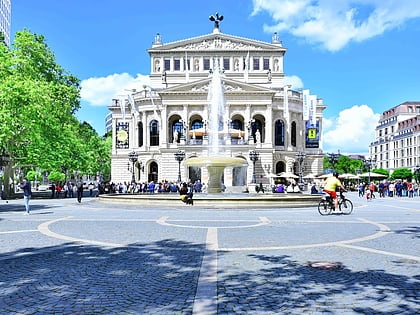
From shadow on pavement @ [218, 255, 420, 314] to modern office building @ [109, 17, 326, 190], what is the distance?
48.0 metres

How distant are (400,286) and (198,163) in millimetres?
23345

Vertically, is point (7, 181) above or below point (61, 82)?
below

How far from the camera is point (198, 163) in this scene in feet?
95.8

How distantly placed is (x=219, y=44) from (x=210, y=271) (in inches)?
2775

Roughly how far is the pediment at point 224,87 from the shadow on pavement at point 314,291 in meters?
56.5

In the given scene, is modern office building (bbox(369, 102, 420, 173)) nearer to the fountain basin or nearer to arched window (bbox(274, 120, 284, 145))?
arched window (bbox(274, 120, 284, 145))

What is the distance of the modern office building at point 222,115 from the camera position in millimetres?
59750

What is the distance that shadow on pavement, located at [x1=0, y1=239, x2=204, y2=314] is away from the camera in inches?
208

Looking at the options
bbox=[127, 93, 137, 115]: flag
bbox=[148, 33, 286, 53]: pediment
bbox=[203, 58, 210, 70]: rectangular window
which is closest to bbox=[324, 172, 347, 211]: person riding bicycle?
bbox=[127, 93, 137, 115]: flag

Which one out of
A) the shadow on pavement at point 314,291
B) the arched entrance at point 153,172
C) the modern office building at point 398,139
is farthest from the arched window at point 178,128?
the shadow on pavement at point 314,291

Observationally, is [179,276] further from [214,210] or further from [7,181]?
[7,181]

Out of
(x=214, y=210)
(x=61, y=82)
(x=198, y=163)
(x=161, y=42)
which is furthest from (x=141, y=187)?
(x=161, y=42)

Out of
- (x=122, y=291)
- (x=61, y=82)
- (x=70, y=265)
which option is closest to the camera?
(x=122, y=291)

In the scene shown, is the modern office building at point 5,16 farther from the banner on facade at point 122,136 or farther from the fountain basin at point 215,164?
the fountain basin at point 215,164
